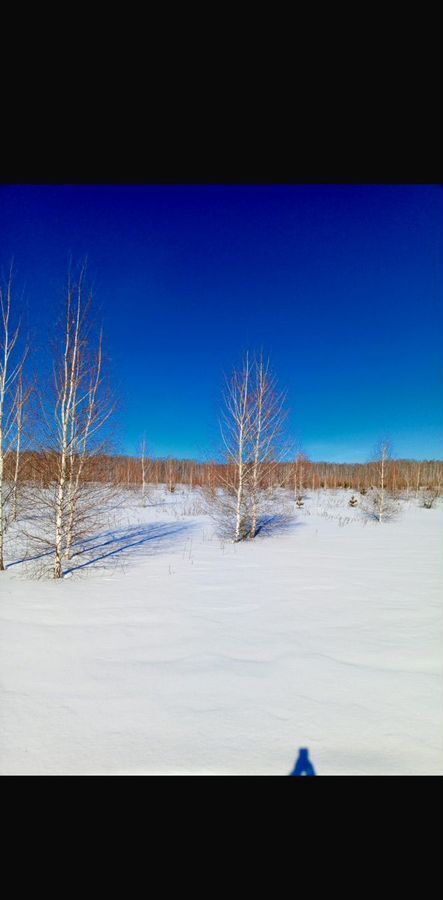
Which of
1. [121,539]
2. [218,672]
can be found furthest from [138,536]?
[218,672]

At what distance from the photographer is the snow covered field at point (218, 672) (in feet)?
8.13

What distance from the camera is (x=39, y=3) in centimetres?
136

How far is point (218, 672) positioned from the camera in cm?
353

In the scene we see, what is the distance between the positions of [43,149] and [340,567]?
9469 mm

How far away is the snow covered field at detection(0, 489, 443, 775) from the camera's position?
2479mm

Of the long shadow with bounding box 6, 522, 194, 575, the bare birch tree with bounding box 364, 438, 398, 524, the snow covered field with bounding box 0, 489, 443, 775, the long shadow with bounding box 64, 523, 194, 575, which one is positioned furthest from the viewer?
the bare birch tree with bounding box 364, 438, 398, 524

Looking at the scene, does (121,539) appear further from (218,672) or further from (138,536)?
(218,672)

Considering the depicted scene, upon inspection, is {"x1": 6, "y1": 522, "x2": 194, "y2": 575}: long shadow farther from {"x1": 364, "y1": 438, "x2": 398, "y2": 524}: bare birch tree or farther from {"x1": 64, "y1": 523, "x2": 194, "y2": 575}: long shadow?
{"x1": 364, "y1": 438, "x2": 398, "y2": 524}: bare birch tree

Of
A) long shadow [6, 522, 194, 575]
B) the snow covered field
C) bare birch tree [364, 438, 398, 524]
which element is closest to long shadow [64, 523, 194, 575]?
long shadow [6, 522, 194, 575]

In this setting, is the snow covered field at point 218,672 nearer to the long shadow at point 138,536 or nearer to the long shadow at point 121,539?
the long shadow at point 121,539

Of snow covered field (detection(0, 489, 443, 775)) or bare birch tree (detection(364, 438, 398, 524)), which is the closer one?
snow covered field (detection(0, 489, 443, 775))
